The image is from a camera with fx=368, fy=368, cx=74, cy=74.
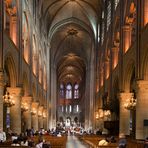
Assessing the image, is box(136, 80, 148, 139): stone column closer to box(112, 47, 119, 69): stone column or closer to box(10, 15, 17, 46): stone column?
box(10, 15, 17, 46): stone column

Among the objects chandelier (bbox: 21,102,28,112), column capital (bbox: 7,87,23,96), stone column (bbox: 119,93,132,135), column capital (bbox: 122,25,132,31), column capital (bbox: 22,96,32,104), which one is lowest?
stone column (bbox: 119,93,132,135)

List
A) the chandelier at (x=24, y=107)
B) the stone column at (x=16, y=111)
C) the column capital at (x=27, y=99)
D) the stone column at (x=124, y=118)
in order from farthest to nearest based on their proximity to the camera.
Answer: the column capital at (x=27, y=99), the chandelier at (x=24, y=107), the stone column at (x=124, y=118), the stone column at (x=16, y=111)

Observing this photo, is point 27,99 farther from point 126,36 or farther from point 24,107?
point 126,36

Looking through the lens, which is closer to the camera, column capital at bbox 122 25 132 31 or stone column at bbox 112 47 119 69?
column capital at bbox 122 25 132 31

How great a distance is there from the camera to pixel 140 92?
959 inches

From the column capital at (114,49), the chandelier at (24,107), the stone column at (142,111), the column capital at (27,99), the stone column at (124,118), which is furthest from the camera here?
the column capital at (114,49)

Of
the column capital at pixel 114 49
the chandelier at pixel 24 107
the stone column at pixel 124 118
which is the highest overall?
the column capital at pixel 114 49

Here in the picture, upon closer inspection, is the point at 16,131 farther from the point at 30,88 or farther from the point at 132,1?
Result: the point at 132,1

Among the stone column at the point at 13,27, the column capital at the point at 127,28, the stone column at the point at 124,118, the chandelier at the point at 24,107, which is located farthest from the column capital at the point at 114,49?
the stone column at the point at 13,27

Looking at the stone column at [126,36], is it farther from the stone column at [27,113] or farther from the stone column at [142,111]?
the stone column at [27,113]

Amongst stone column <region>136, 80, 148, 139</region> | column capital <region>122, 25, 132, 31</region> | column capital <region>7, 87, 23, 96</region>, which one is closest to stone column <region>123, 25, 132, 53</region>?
column capital <region>122, 25, 132, 31</region>

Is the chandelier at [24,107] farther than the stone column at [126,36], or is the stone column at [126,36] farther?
the chandelier at [24,107]

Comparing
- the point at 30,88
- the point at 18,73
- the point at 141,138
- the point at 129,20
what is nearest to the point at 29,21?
the point at 30,88

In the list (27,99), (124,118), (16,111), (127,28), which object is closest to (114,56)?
(127,28)
